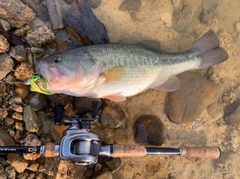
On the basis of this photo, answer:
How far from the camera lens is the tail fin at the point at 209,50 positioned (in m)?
3.51

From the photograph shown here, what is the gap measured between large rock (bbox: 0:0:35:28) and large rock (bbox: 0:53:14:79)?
48 centimetres

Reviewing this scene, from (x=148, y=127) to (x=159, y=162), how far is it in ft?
1.82

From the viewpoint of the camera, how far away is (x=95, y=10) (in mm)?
3705

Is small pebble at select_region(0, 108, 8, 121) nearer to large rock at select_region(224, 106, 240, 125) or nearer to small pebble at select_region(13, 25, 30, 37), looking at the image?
small pebble at select_region(13, 25, 30, 37)

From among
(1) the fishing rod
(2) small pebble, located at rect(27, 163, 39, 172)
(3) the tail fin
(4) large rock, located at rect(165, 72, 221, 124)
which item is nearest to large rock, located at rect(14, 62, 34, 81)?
(1) the fishing rod

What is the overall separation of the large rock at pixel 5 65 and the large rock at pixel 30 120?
49 centimetres

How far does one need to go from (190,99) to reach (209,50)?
0.72 metres

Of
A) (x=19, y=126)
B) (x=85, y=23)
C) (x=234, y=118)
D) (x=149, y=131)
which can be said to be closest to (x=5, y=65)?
(x=19, y=126)

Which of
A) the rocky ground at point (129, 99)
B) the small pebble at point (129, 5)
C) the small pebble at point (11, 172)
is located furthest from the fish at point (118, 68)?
the small pebble at point (11, 172)

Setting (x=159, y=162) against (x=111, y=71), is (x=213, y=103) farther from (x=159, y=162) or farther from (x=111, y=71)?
(x=111, y=71)

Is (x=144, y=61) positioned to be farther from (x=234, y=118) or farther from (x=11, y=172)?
(x=11, y=172)

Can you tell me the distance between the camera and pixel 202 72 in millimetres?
3896

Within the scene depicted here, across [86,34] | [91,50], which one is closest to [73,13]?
[86,34]

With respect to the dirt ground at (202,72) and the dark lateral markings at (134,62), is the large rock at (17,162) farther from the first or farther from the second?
the dark lateral markings at (134,62)
